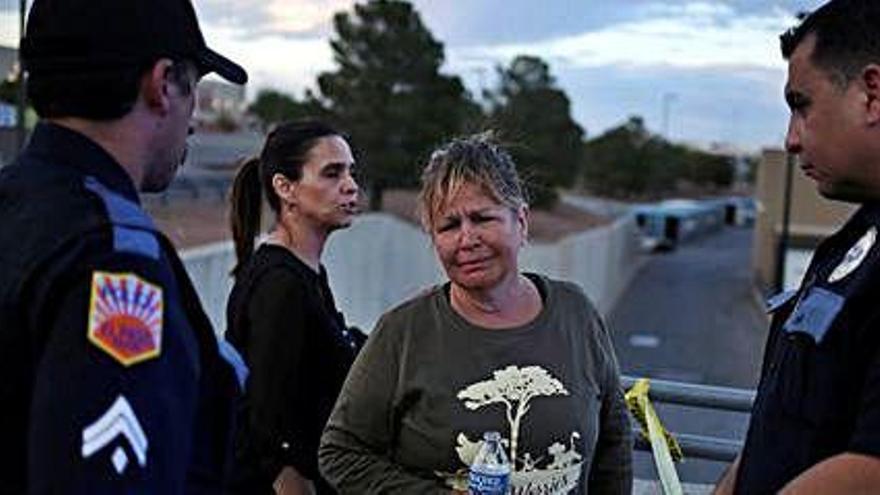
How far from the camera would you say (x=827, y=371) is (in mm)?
1728

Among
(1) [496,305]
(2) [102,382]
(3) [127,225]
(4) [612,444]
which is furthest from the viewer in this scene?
(4) [612,444]

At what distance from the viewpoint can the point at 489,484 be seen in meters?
2.31

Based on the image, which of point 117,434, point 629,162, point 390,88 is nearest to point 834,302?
point 117,434

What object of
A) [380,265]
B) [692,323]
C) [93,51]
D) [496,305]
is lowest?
[692,323]

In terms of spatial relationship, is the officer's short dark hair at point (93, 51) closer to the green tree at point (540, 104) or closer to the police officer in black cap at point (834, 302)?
the police officer in black cap at point (834, 302)

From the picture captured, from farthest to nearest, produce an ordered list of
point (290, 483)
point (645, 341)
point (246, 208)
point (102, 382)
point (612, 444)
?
point (645, 341)
point (246, 208)
point (290, 483)
point (612, 444)
point (102, 382)

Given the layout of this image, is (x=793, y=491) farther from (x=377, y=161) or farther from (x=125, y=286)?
(x=377, y=161)

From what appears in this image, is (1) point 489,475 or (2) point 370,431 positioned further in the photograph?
(2) point 370,431

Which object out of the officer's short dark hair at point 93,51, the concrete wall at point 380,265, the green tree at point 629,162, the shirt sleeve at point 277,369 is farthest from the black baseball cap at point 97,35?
the green tree at point 629,162

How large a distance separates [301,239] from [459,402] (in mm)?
854

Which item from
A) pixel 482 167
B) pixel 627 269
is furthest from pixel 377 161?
pixel 482 167

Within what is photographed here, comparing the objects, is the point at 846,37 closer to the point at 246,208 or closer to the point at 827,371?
the point at 827,371

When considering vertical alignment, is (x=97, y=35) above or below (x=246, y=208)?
above

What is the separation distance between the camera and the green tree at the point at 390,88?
32.3 meters
